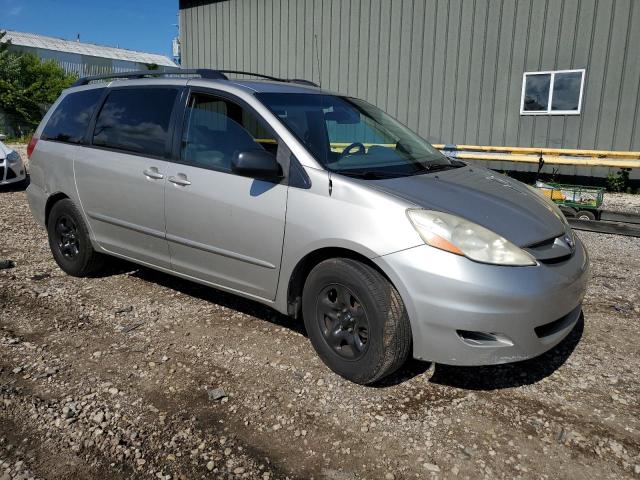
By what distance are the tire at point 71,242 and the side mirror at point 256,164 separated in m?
2.13

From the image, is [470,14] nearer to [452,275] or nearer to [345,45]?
[345,45]

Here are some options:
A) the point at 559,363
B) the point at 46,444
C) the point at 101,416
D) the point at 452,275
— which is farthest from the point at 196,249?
the point at 559,363

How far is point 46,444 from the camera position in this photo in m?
2.59

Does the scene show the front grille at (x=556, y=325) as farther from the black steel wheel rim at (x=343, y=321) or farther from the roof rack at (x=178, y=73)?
the roof rack at (x=178, y=73)

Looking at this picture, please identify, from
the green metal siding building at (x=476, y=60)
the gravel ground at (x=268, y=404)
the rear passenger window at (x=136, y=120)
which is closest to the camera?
the gravel ground at (x=268, y=404)

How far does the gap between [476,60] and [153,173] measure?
9.89m

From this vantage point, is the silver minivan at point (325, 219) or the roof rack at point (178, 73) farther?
the roof rack at point (178, 73)

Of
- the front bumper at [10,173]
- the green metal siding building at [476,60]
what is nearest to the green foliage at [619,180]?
the green metal siding building at [476,60]

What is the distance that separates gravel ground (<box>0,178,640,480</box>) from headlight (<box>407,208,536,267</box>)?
33.2 inches

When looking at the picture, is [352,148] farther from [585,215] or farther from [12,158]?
[12,158]

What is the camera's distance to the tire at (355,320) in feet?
9.48

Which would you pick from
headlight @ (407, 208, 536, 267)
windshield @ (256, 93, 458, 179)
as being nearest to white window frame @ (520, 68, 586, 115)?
windshield @ (256, 93, 458, 179)

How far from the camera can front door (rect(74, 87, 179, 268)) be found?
405 centimetres

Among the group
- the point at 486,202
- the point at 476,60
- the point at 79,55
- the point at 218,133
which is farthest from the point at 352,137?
the point at 79,55
